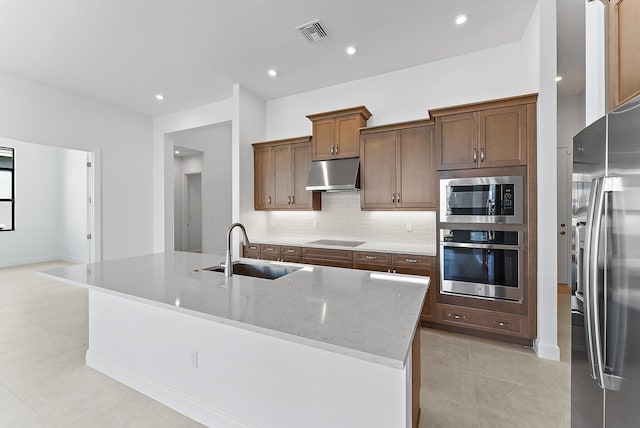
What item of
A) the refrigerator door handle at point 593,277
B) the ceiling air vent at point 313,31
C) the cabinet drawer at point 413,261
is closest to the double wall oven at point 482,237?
the cabinet drawer at point 413,261

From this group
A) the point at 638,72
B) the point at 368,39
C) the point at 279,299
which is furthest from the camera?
the point at 368,39

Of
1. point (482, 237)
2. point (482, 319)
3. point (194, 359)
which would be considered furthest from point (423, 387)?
point (194, 359)

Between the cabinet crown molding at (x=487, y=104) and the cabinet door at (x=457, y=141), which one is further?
the cabinet door at (x=457, y=141)

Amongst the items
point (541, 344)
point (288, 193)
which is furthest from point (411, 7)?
point (541, 344)

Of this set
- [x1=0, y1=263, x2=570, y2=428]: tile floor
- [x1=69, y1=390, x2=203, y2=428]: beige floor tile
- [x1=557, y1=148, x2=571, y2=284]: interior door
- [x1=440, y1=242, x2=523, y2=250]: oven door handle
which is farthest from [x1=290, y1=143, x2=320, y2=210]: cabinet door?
[x1=557, y1=148, x2=571, y2=284]: interior door

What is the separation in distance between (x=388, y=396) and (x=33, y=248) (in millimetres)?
9262

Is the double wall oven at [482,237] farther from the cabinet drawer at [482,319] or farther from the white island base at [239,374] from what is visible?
the white island base at [239,374]

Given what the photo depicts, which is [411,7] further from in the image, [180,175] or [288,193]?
[180,175]

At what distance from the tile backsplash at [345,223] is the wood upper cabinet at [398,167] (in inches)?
12.8

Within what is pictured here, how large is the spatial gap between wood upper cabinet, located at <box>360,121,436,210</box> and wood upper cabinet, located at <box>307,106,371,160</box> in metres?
0.15

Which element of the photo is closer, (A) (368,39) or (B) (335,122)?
(A) (368,39)

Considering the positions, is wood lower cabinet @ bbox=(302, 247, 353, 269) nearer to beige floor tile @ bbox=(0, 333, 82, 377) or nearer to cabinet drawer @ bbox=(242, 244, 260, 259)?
cabinet drawer @ bbox=(242, 244, 260, 259)

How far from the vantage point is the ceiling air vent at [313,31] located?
9.05ft

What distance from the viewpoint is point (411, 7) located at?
8.30 feet
